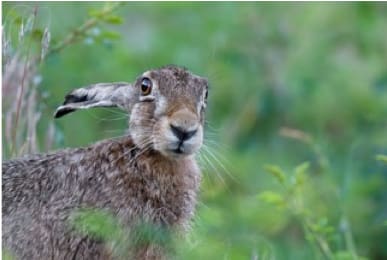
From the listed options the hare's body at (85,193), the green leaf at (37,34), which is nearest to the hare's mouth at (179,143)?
the hare's body at (85,193)

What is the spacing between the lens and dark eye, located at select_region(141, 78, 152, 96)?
929 cm

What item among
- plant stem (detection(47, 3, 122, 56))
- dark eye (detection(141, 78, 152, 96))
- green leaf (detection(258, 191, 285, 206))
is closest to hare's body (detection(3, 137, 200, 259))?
dark eye (detection(141, 78, 152, 96))

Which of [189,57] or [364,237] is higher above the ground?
[189,57]

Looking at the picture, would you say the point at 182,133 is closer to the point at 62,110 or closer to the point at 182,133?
the point at 182,133

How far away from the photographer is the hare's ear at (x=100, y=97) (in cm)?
948

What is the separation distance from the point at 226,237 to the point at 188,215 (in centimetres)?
85

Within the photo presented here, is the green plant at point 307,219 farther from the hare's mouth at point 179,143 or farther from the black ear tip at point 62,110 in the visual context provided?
the black ear tip at point 62,110

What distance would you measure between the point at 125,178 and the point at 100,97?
51cm

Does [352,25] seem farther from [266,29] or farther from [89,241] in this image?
[89,241]

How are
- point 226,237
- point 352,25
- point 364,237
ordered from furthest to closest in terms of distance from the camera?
point 352,25
point 364,237
point 226,237

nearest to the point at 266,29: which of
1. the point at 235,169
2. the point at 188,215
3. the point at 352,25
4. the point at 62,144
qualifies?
the point at 352,25

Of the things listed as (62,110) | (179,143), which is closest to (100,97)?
(62,110)

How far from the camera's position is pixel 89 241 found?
898 cm

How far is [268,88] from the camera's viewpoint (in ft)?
44.1
